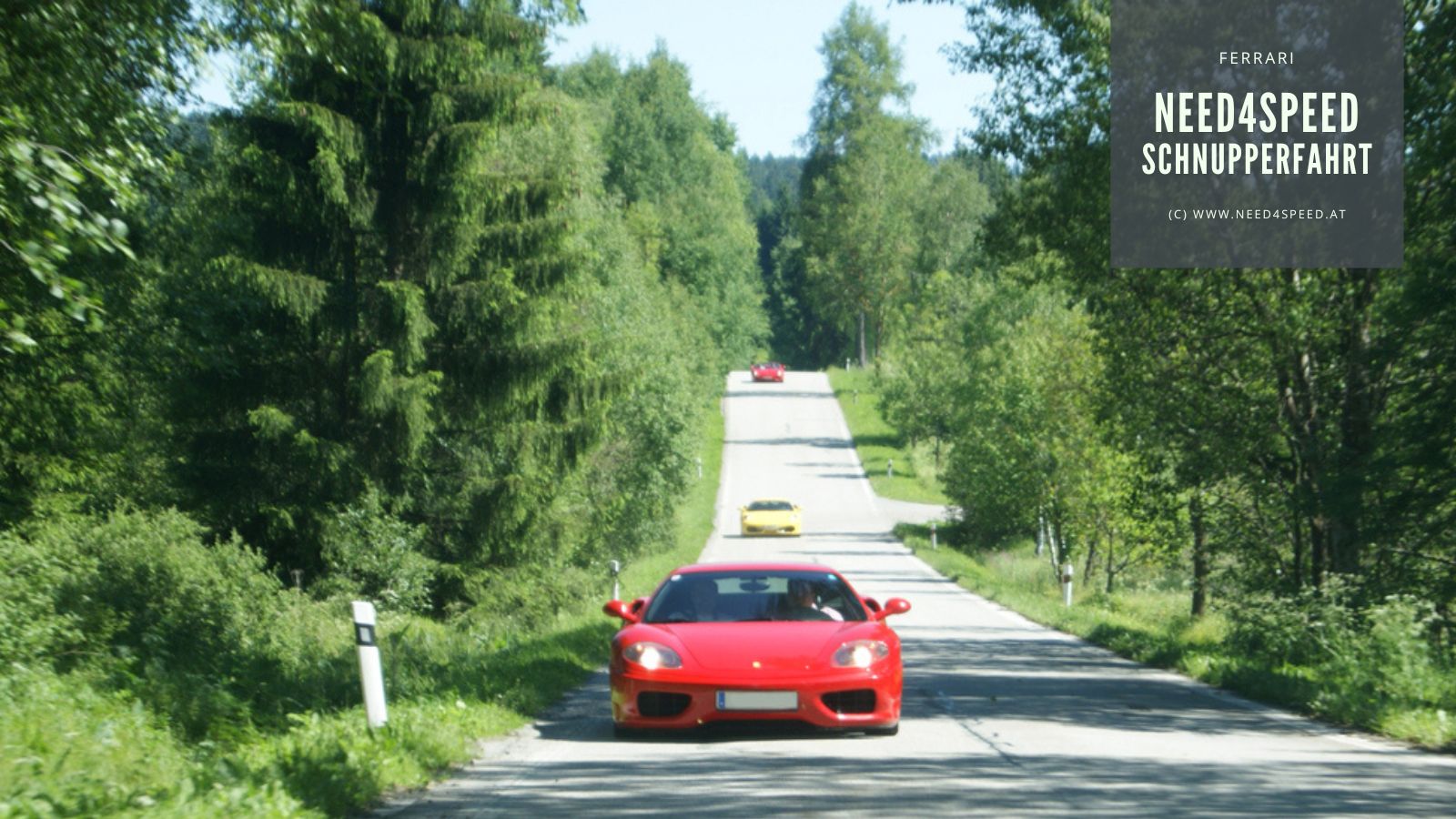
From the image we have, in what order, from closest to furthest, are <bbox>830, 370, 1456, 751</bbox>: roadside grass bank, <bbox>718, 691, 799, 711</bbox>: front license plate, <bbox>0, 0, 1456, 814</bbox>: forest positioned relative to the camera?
<bbox>718, 691, 799, 711</bbox>: front license plate < <bbox>0, 0, 1456, 814</bbox>: forest < <bbox>830, 370, 1456, 751</bbox>: roadside grass bank

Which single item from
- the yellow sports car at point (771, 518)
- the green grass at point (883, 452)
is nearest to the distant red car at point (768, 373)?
the green grass at point (883, 452)

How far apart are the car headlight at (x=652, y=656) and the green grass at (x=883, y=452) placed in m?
53.3

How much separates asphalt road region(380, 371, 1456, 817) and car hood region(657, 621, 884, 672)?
0.56 m

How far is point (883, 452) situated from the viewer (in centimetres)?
8531

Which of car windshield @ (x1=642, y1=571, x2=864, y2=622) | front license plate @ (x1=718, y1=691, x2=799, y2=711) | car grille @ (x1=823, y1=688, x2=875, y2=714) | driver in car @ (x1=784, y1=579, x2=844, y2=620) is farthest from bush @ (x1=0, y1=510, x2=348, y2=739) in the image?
car grille @ (x1=823, y1=688, x2=875, y2=714)

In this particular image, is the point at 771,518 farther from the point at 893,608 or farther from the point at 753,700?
the point at 753,700

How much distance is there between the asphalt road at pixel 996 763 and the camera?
321 inches

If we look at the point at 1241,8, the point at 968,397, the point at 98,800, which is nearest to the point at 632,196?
the point at 968,397

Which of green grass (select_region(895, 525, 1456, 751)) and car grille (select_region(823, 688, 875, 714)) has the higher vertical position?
car grille (select_region(823, 688, 875, 714))

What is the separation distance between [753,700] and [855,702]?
2.59 ft

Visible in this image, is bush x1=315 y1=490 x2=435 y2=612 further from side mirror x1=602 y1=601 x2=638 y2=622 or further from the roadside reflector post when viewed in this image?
the roadside reflector post

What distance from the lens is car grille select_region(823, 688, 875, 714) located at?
1116cm

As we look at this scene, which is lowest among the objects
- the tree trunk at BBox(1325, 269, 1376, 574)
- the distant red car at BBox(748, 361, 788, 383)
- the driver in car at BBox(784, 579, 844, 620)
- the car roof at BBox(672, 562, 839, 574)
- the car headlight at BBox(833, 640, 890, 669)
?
the car headlight at BBox(833, 640, 890, 669)

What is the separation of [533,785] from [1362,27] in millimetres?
14030
